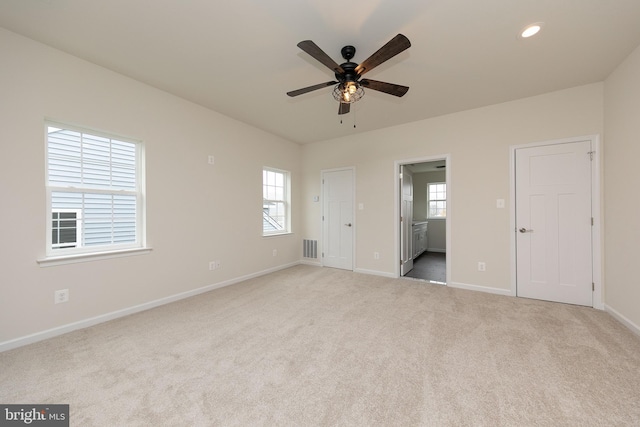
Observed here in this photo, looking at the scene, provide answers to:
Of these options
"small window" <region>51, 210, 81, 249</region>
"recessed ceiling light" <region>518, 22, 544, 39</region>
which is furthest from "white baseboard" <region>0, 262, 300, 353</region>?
"recessed ceiling light" <region>518, 22, 544, 39</region>

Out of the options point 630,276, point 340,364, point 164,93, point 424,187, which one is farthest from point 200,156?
point 424,187

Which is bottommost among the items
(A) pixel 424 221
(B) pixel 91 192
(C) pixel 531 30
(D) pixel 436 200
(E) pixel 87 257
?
(E) pixel 87 257

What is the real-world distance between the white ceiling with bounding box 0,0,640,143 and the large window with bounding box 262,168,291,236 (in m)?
1.91

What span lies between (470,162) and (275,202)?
3.51 m

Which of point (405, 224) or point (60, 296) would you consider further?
point (405, 224)

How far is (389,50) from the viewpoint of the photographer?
1.76 meters

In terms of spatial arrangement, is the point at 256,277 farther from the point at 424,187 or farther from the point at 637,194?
the point at 424,187

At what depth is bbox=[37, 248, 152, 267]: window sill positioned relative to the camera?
2.30 metres

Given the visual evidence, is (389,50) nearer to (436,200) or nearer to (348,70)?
(348,70)

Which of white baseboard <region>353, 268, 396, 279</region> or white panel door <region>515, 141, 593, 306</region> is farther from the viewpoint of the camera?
white baseboard <region>353, 268, 396, 279</region>

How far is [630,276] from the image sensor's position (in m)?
2.42

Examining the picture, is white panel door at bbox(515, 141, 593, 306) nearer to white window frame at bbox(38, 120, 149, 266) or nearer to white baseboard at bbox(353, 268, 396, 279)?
white baseboard at bbox(353, 268, 396, 279)

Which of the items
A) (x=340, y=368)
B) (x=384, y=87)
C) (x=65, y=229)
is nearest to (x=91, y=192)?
(x=65, y=229)

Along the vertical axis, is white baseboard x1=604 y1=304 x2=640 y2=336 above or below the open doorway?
below
